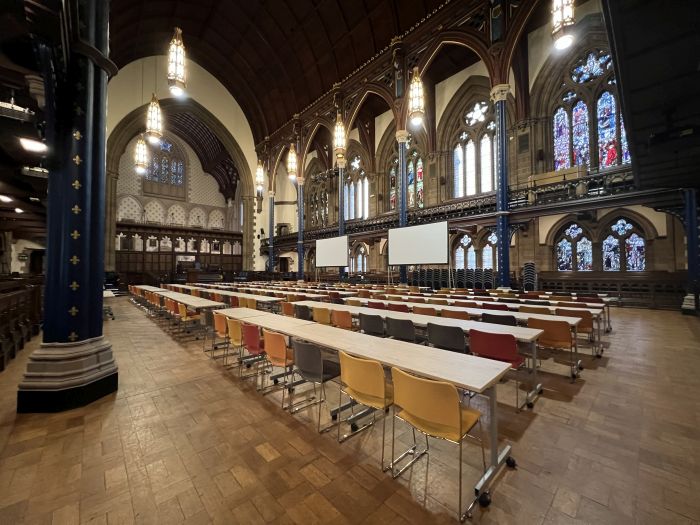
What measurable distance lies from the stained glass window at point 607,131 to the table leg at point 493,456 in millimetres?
12965

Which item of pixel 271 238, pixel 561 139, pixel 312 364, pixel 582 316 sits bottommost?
pixel 312 364

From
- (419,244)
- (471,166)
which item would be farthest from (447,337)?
(471,166)

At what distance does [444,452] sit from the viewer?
2244 mm

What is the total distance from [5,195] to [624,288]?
16.9 m

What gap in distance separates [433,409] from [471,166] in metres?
14.9

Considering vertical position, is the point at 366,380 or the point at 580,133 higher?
the point at 580,133

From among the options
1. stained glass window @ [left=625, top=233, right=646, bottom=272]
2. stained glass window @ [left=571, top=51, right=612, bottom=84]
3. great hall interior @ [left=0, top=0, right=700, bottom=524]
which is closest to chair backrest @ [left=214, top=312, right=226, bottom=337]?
great hall interior @ [left=0, top=0, right=700, bottom=524]

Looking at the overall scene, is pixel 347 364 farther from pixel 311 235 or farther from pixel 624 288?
pixel 311 235

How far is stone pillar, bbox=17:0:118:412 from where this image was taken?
2900 millimetres

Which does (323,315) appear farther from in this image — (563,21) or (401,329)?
(563,21)

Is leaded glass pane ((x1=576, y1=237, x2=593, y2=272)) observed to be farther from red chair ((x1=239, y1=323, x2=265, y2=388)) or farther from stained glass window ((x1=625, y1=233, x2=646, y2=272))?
red chair ((x1=239, y1=323, x2=265, y2=388))

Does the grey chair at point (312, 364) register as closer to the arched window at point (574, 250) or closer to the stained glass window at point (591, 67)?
the arched window at point (574, 250)

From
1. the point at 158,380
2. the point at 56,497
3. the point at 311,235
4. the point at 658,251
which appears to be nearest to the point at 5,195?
the point at 158,380

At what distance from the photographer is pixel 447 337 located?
3404 millimetres
